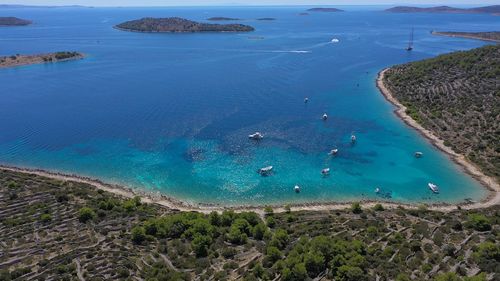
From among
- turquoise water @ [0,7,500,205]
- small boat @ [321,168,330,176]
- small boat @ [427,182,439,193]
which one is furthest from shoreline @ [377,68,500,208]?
small boat @ [321,168,330,176]

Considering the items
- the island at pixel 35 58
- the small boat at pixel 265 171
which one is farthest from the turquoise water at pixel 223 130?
the island at pixel 35 58

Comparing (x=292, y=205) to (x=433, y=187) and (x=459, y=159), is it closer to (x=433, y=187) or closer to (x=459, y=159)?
(x=433, y=187)

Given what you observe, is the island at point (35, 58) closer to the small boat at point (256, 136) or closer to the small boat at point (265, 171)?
the small boat at point (256, 136)

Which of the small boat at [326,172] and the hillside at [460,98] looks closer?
the small boat at [326,172]

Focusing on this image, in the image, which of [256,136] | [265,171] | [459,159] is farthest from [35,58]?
[459,159]

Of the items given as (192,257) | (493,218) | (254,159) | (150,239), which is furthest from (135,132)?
(493,218)

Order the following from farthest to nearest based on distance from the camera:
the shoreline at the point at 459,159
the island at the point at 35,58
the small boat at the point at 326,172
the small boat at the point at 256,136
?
the island at the point at 35,58 → the small boat at the point at 256,136 → the small boat at the point at 326,172 → the shoreline at the point at 459,159
